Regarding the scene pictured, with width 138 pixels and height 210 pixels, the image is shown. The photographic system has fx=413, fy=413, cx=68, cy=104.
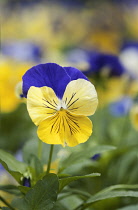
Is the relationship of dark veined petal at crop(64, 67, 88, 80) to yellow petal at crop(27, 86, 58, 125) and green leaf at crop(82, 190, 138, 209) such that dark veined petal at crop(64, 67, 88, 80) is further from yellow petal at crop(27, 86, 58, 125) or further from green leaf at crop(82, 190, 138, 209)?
green leaf at crop(82, 190, 138, 209)

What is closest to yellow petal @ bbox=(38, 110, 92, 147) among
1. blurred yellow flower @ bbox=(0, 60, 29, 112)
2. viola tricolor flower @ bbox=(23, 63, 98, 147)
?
viola tricolor flower @ bbox=(23, 63, 98, 147)

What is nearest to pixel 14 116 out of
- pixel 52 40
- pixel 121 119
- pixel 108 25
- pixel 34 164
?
pixel 121 119

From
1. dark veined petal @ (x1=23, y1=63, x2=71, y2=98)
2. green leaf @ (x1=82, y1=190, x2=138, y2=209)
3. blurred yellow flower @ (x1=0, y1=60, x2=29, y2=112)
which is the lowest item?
green leaf @ (x1=82, y1=190, x2=138, y2=209)

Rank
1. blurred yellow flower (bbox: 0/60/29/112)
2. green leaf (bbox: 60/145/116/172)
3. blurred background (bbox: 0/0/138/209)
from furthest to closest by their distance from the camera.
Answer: blurred yellow flower (bbox: 0/60/29/112), blurred background (bbox: 0/0/138/209), green leaf (bbox: 60/145/116/172)

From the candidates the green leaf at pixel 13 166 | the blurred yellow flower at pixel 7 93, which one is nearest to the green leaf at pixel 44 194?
the green leaf at pixel 13 166

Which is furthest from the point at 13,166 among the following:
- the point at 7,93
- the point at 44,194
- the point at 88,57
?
the point at 88,57

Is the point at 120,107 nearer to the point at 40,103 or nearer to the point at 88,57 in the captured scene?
the point at 88,57

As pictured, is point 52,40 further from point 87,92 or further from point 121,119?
point 87,92
